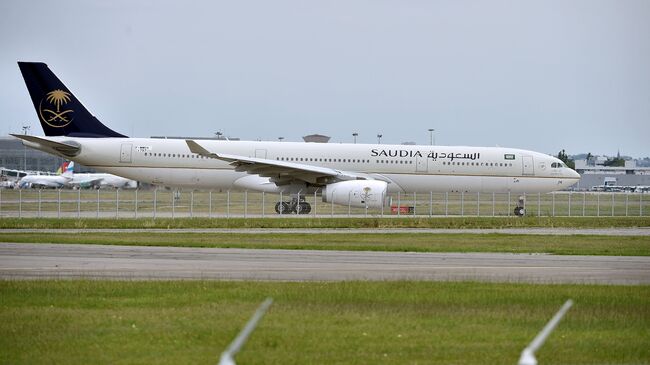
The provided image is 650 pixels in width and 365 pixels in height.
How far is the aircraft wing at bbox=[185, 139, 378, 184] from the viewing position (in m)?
38.7

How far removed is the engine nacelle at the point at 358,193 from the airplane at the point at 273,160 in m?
1.68

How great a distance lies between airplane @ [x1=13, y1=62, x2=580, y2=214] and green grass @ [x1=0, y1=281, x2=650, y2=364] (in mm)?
26386

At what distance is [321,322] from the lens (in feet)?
38.6

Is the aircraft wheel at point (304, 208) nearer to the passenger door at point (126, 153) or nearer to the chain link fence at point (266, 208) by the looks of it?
the chain link fence at point (266, 208)

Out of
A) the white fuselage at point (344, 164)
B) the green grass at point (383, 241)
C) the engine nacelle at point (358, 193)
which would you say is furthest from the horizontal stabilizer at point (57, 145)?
the green grass at point (383, 241)

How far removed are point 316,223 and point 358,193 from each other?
5510mm

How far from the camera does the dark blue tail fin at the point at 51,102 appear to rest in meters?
43.2

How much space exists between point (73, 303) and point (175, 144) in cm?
3017

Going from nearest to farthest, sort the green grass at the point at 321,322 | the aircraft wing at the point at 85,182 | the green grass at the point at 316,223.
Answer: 1. the green grass at the point at 321,322
2. the green grass at the point at 316,223
3. the aircraft wing at the point at 85,182

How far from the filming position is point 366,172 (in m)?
43.0

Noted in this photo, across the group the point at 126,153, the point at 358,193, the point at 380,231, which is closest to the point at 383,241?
the point at 380,231

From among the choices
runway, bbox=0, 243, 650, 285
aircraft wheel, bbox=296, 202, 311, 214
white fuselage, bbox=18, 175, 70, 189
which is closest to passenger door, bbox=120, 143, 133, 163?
aircraft wheel, bbox=296, 202, 311, 214

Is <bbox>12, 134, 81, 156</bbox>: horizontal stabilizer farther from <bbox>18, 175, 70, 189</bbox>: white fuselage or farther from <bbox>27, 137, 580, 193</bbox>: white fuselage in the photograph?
<bbox>18, 175, 70, 189</bbox>: white fuselage

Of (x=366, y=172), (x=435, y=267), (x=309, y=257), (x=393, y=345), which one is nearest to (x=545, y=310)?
(x=393, y=345)
